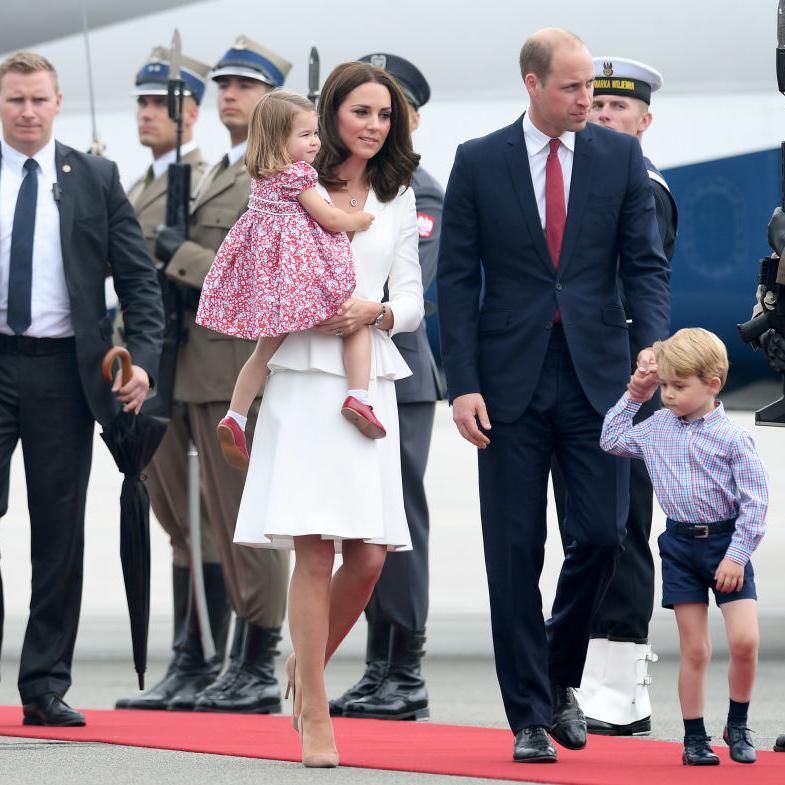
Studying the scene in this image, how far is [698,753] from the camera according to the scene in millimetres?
4645

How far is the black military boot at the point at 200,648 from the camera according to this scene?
20.9 ft

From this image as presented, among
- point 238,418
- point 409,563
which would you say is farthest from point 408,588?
point 238,418

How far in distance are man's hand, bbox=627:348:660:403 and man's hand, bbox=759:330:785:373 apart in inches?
14.5

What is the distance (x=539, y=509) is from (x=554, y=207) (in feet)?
2.27

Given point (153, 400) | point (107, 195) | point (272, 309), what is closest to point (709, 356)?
point (272, 309)

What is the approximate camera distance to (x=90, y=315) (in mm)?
5566

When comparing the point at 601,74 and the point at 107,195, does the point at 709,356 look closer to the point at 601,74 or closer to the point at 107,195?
the point at 601,74

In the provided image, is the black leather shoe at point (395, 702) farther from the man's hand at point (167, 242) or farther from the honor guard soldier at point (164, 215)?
the man's hand at point (167, 242)

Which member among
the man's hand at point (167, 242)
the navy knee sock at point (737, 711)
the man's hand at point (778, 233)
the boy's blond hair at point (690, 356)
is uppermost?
the man's hand at point (167, 242)

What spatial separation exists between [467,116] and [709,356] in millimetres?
3969

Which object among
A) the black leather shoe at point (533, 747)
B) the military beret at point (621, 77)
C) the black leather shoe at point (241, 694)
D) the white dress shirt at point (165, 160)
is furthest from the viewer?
the white dress shirt at point (165, 160)

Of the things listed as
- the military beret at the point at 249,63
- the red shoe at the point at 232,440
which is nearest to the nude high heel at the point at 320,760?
the red shoe at the point at 232,440

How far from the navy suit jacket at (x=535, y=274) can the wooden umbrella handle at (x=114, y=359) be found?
3.38 feet

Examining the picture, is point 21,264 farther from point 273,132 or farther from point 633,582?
point 633,582
